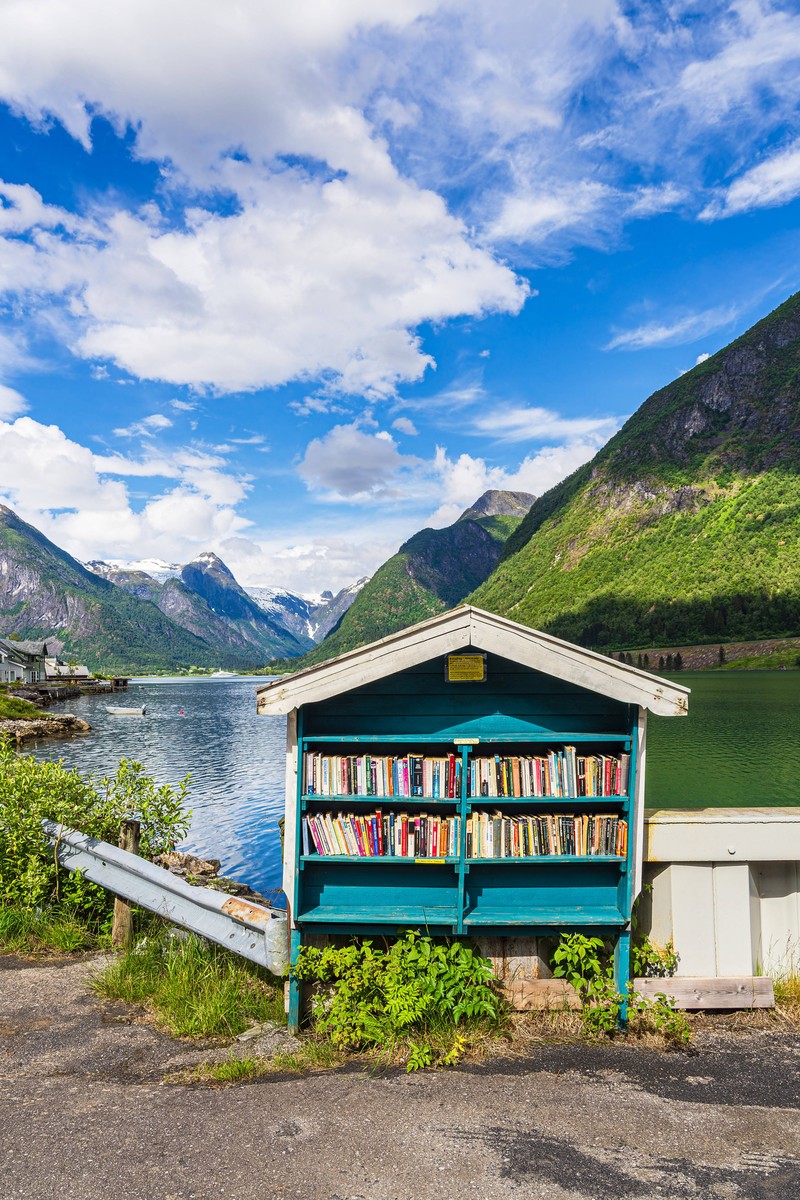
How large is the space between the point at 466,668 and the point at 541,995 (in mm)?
3239

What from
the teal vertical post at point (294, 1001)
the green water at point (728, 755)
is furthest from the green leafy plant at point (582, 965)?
the green water at point (728, 755)

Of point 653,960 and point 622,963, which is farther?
point 653,960

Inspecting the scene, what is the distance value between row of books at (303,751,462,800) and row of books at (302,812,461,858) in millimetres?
254

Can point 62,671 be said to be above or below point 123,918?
above

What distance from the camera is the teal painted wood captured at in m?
6.70

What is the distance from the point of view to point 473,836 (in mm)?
6852

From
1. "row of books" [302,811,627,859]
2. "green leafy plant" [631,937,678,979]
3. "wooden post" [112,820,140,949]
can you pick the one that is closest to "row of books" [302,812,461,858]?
"row of books" [302,811,627,859]

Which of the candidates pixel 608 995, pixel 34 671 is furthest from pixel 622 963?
pixel 34 671

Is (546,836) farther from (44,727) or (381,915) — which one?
(44,727)

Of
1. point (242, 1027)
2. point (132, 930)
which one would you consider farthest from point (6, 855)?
point (242, 1027)

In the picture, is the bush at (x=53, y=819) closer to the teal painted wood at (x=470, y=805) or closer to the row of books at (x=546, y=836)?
the teal painted wood at (x=470, y=805)

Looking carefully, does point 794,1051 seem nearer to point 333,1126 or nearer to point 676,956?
point 676,956

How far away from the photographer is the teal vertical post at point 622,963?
21.5 feet

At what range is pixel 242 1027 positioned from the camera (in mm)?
6504
